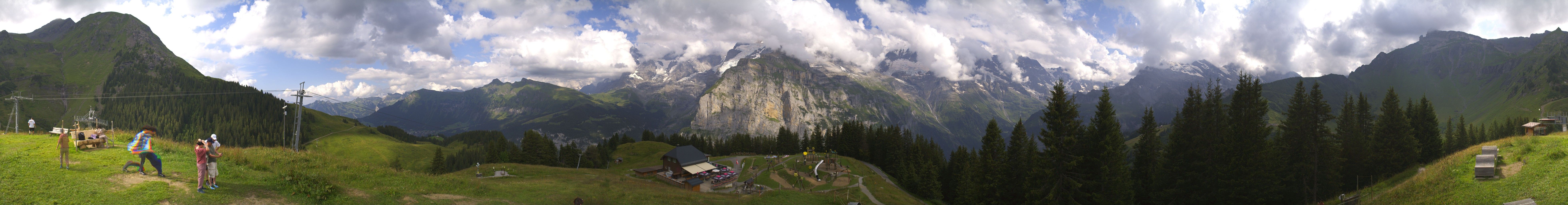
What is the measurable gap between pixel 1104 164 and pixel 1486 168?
1601 centimetres

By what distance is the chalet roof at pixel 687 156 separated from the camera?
2714 inches

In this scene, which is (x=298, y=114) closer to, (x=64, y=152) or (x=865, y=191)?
(x=64, y=152)

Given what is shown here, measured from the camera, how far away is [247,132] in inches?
6437

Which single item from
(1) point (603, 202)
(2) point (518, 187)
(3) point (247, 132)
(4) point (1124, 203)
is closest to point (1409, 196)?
(4) point (1124, 203)

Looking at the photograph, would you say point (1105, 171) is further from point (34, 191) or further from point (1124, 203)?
point (34, 191)

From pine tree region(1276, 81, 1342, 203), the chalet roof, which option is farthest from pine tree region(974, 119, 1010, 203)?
the chalet roof

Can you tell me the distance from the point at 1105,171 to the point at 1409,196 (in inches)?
539

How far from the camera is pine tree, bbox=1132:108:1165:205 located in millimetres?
43750

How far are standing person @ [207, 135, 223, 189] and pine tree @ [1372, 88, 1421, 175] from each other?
7811cm

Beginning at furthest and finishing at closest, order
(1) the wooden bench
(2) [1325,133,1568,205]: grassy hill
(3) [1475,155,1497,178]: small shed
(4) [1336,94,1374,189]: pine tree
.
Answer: (4) [1336,94,1374,189]: pine tree
(3) [1475,155,1497,178]: small shed
(2) [1325,133,1568,205]: grassy hill
(1) the wooden bench

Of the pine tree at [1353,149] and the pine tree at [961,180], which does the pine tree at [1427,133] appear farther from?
the pine tree at [961,180]

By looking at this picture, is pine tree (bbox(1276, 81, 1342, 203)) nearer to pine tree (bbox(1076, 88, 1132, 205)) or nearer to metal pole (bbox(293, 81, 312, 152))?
pine tree (bbox(1076, 88, 1132, 205))

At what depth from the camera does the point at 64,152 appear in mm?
19781

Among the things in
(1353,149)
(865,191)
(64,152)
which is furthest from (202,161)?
(1353,149)
